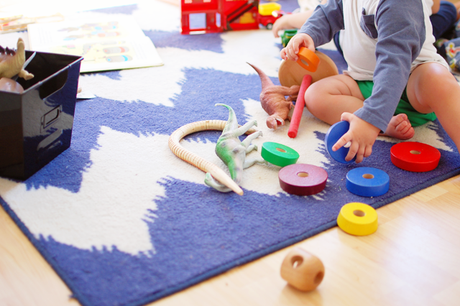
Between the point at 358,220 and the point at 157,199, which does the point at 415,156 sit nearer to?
the point at 358,220

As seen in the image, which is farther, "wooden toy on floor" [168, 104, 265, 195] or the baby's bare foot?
the baby's bare foot

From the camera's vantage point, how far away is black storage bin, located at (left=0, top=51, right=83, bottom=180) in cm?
67

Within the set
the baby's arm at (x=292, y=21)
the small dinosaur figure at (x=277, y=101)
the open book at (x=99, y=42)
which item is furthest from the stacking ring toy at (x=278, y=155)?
the baby's arm at (x=292, y=21)

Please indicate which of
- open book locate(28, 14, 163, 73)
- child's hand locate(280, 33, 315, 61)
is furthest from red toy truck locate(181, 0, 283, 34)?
child's hand locate(280, 33, 315, 61)

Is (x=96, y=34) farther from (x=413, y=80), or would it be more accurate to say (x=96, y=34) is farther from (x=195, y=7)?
(x=413, y=80)

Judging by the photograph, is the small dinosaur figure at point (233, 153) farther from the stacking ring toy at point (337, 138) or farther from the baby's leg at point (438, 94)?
the baby's leg at point (438, 94)

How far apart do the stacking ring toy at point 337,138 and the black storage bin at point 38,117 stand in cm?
50

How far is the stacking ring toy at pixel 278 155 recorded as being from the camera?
77 cm

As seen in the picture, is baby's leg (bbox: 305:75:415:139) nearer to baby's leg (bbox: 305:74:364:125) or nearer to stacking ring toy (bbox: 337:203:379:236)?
baby's leg (bbox: 305:74:364:125)

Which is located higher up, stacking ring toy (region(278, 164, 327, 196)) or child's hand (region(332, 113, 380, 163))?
child's hand (region(332, 113, 380, 163))

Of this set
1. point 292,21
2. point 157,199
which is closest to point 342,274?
point 157,199

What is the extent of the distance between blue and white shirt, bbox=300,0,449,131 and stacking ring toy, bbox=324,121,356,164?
0.12ft

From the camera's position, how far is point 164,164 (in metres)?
0.79

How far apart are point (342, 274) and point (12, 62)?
664mm
